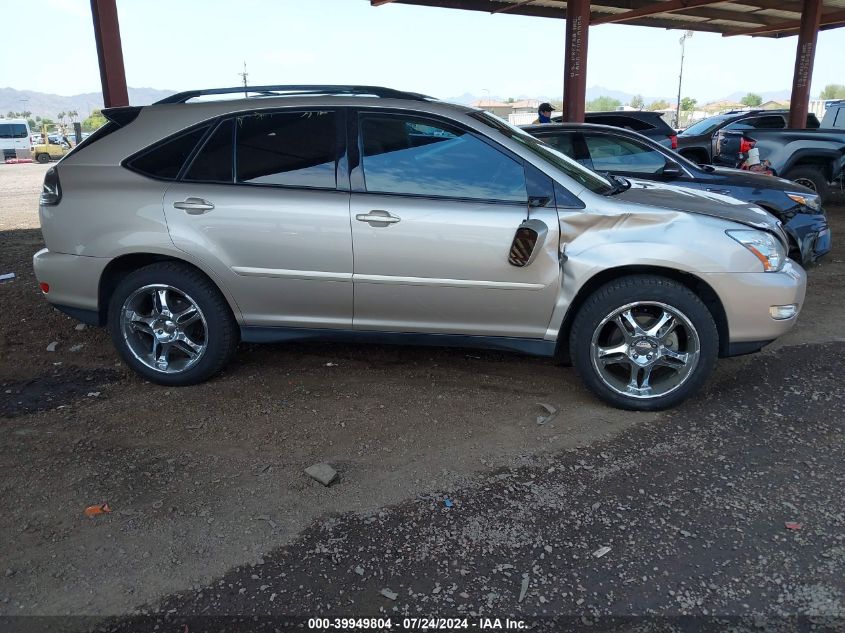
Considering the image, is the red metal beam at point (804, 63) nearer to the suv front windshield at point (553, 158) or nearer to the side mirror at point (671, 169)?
the side mirror at point (671, 169)

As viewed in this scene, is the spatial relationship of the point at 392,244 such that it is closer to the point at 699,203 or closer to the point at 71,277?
the point at 699,203

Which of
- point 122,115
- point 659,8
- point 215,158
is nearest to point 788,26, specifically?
point 659,8

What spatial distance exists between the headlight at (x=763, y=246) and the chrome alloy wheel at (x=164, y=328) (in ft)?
10.5

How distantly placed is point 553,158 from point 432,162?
809mm

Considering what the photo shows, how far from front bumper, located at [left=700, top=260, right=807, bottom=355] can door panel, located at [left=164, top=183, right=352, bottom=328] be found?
6.84 ft

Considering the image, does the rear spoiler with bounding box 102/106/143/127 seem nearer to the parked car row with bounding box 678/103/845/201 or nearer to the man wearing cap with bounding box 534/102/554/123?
the parked car row with bounding box 678/103/845/201

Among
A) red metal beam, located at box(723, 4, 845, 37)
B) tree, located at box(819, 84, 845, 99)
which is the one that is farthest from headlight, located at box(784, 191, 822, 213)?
tree, located at box(819, 84, 845, 99)

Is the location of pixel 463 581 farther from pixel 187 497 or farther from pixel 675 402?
A: pixel 675 402

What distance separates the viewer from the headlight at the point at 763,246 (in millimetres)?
3709

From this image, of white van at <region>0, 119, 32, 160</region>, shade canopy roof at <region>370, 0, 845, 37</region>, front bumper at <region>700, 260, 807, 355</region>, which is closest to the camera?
front bumper at <region>700, 260, 807, 355</region>

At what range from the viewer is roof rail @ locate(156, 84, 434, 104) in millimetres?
4066

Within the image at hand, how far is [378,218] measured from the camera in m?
3.76

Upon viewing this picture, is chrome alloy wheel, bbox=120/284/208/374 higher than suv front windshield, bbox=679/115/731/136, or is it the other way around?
suv front windshield, bbox=679/115/731/136

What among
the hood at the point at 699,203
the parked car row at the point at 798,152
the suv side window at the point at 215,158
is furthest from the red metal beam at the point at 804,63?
the suv side window at the point at 215,158
